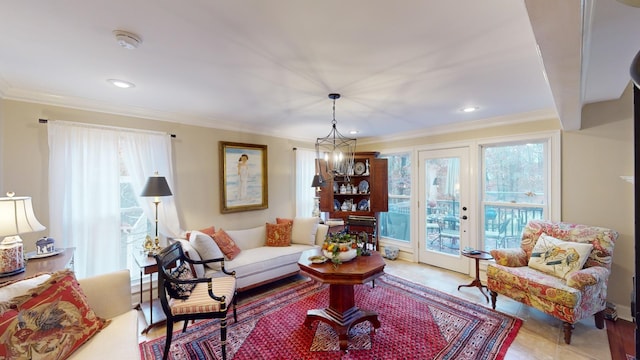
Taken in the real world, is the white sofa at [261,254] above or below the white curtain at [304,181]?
below

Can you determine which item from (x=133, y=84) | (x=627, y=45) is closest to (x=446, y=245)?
(x=627, y=45)

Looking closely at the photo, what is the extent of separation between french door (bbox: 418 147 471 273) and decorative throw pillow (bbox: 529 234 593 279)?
3.88 feet

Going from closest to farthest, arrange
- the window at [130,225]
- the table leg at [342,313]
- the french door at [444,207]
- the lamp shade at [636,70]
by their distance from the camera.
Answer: the lamp shade at [636,70]
the table leg at [342,313]
the window at [130,225]
the french door at [444,207]

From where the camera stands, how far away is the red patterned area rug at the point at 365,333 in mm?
2270

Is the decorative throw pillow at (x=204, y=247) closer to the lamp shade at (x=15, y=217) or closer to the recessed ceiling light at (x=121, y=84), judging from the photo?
the lamp shade at (x=15, y=217)

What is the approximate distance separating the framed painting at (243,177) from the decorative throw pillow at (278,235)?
1.68ft

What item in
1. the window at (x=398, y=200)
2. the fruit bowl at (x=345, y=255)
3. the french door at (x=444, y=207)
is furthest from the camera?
the window at (x=398, y=200)

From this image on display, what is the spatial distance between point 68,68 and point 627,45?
3.84m

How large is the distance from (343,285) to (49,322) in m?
2.04

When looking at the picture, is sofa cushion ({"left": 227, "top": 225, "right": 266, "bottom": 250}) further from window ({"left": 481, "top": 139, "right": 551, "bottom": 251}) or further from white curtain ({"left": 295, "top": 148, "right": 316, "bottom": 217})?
window ({"left": 481, "top": 139, "right": 551, "bottom": 251})

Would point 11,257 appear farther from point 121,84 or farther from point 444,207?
point 444,207

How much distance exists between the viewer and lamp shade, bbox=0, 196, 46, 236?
6.14 feet

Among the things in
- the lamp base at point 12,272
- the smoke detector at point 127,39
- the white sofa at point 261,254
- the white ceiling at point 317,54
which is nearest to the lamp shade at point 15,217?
the lamp base at point 12,272

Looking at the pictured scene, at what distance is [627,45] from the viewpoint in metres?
1.59
